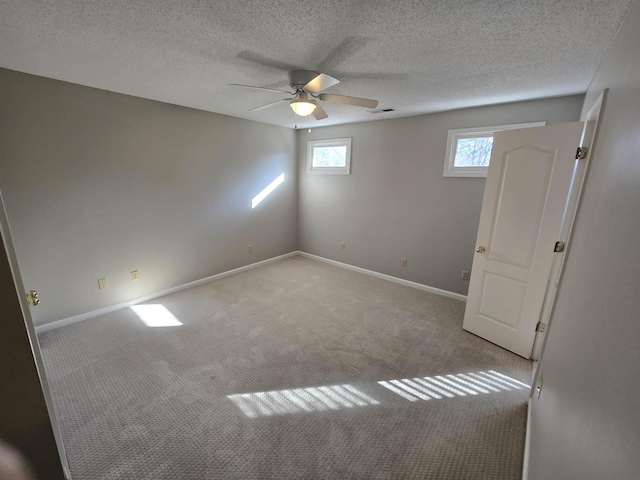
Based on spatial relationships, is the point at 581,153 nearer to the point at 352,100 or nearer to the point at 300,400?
the point at 352,100

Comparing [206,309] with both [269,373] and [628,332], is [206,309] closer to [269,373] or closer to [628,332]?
[269,373]

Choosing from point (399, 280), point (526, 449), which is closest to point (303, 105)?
point (526, 449)

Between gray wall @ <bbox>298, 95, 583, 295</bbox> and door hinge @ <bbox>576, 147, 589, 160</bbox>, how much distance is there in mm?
1041

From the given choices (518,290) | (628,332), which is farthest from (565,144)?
(628,332)

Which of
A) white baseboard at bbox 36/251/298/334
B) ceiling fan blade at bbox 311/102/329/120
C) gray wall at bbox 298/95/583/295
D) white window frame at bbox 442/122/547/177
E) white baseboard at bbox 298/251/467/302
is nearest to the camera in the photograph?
ceiling fan blade at bbox 311/102/329/120

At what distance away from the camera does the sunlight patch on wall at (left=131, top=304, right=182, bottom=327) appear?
112 inches

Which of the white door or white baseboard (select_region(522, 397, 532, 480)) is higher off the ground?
the white door

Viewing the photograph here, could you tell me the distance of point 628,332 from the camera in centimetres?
64

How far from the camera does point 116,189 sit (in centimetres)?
295

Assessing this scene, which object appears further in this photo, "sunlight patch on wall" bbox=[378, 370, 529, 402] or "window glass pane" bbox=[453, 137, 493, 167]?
"window glass pane" bbox=[453, 137, 493, 167]

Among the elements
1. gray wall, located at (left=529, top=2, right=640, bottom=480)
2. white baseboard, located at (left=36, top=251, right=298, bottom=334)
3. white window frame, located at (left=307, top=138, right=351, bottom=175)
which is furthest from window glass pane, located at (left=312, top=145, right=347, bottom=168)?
gray wall, located at (left=529, top=2, right=640, bottom=480)

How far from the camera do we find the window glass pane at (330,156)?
14.4ft

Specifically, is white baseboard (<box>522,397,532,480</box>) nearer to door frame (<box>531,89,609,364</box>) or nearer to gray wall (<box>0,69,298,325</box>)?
door frame (<box>531,89,609,364</box>)

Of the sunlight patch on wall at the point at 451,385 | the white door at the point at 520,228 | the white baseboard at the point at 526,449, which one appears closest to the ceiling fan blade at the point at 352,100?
the white door at the point at 520,228
